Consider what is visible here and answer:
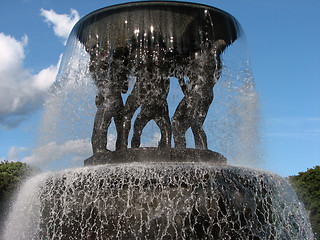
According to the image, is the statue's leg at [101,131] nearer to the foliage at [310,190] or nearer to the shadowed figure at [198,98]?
the shadowed figure at [198,98]

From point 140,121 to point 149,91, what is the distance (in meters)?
0.71

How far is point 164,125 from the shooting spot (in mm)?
9266

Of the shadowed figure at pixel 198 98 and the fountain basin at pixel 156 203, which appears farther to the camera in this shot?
the shadowed figure at pixel 198 98

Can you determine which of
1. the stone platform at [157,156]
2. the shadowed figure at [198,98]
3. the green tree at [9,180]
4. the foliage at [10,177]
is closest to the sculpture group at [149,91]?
the shadowed figure at [198,98]

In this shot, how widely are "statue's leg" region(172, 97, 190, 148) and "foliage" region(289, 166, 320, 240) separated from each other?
940cm

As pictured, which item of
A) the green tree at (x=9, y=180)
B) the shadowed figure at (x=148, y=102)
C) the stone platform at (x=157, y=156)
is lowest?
the stone platform at (x=157, y=156)

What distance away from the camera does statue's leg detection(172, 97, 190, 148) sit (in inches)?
366

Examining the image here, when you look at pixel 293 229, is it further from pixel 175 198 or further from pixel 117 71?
pixel 117 71

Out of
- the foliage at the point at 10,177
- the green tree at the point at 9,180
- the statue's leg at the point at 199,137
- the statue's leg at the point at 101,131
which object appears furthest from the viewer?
the foliage at the point at 10,177

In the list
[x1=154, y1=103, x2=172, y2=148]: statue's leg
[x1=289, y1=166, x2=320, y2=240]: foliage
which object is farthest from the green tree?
[x1=289, y1=166, x2=320, y2=240]: foliage

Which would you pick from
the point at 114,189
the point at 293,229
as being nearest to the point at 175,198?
the point at 114,189

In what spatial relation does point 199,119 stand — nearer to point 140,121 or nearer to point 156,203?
point 140,121

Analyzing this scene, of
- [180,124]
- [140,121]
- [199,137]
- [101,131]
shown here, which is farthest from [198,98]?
[101,131]

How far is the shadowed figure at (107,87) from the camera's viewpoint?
909 cm
